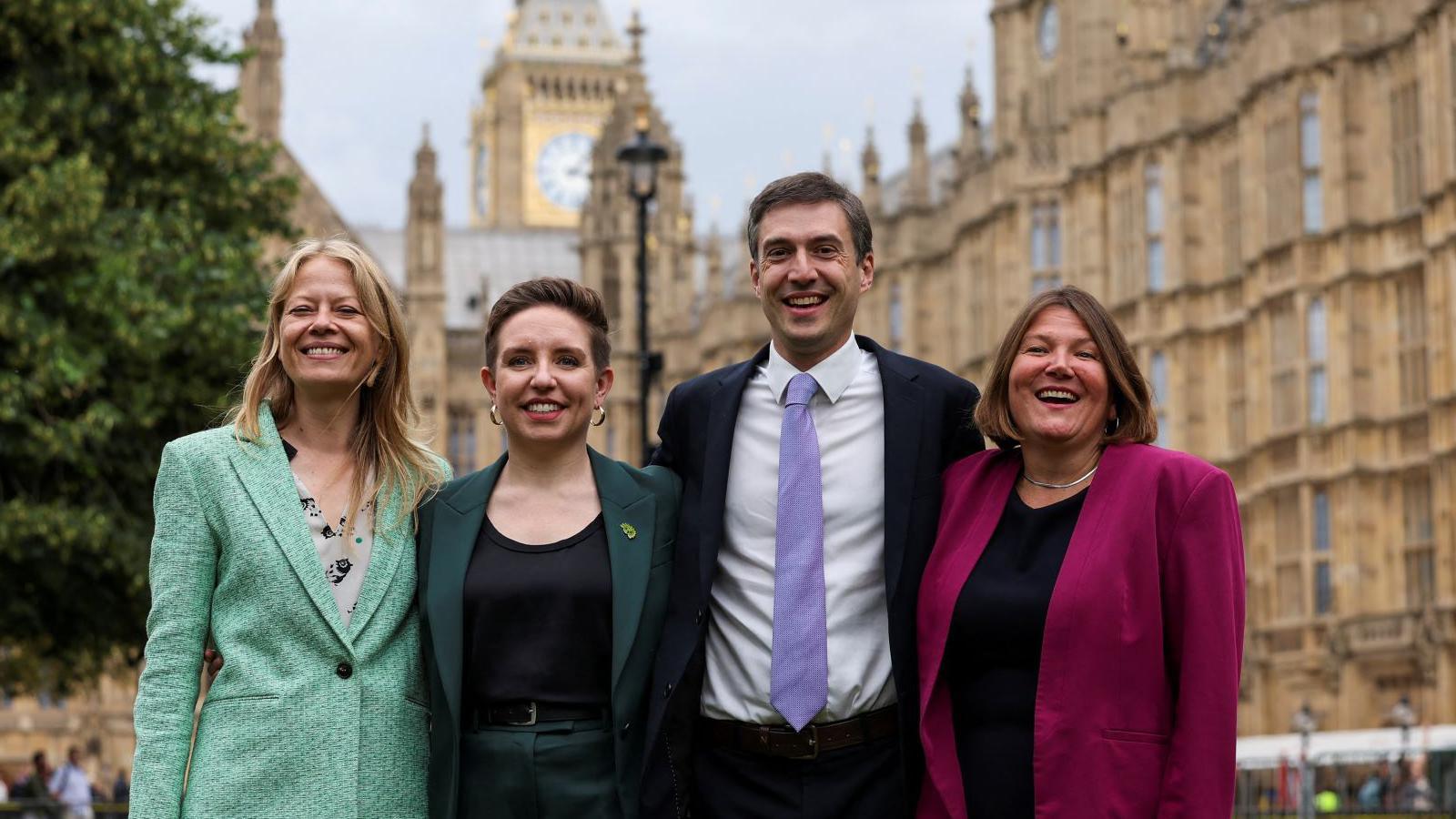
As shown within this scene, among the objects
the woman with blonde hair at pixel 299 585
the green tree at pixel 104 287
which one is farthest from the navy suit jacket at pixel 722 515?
the green tree at pixel 104 287

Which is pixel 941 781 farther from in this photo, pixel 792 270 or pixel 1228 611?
pixel 792 270

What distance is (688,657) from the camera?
5777mm

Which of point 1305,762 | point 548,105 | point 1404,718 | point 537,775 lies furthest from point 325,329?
point 548,105

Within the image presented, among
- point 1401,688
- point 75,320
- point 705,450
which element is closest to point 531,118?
point 1401,688

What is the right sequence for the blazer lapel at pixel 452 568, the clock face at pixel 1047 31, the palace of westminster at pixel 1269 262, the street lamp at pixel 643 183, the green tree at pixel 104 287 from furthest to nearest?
the clock face at pixel 1047 31
the palace of westminster at pixel 1269 262
the street lamp at pixel 643 183
the green tree at pixel 104 287
the blazer lapel at pixel 452 568

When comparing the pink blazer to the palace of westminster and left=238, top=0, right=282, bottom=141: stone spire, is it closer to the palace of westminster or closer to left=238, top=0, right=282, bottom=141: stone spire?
the palace of westminster

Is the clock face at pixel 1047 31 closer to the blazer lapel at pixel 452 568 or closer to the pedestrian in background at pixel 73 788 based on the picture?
the pedestrian in background at pixel 73 788

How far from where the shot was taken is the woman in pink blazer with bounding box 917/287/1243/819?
17.6ft

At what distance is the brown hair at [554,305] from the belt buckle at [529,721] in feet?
3.18

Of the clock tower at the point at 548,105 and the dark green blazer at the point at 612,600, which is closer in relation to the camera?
the dark green blazer at the point at 612,600

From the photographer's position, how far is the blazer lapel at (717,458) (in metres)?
5.86

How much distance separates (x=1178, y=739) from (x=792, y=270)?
1.67m

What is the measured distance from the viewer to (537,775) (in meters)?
5.62

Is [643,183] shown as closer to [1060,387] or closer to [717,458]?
[717,458]
